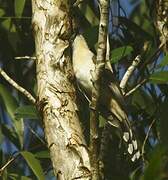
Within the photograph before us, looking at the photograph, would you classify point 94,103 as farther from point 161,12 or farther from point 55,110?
point 161,12

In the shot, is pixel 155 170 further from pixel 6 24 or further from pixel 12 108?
pixel 6 24

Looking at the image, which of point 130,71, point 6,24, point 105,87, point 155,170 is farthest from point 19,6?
point 155,170

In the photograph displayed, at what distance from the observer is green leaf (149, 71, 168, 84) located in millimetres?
1948

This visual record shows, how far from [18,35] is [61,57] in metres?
1.05

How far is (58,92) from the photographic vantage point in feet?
5.17

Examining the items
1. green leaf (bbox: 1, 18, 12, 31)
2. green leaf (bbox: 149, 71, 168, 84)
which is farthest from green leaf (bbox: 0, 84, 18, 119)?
green leaf (bbox: 149, 71, 168, 84)

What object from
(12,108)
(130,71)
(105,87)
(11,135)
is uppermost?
(130,71)

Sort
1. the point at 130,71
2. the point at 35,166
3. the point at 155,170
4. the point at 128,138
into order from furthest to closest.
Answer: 1. the point at 128,138
2. the point at 35,166
3. the point at 130,71
4. the point at 155,170

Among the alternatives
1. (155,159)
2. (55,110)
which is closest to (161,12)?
(55,110)

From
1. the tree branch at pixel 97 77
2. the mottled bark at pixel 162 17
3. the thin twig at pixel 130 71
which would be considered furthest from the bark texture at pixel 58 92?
the mottled bark at pixel 162 17

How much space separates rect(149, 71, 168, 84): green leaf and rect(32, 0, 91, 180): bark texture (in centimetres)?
43

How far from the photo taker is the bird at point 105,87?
6.81 feet

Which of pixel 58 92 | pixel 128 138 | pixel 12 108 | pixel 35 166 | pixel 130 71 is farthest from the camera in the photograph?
pixel 12 108

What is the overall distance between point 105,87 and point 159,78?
0.27 metres
